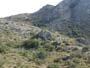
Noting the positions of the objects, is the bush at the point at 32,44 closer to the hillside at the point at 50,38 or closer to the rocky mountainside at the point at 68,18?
the hillside at the point at 50,38

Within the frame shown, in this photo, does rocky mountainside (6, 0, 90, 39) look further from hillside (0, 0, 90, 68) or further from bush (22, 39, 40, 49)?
bush (22, 39, 40, 49)

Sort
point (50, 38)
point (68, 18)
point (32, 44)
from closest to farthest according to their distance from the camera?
point (32, 44)
point (50, 38)
point (68, 18)

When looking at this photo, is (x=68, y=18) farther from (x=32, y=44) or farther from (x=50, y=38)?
(x=32, y=44)

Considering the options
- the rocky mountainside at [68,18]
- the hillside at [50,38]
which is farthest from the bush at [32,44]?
the rocky mountainside at [68,18]

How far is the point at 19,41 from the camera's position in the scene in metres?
77.5

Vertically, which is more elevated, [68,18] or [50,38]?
[68,18]

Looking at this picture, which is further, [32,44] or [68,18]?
[68,18]

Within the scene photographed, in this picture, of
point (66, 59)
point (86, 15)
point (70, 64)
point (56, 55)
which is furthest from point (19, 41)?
point (86, 15)

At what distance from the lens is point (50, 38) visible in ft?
260

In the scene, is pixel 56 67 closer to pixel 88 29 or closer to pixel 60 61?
pixel 60 61

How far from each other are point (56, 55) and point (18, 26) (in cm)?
4277

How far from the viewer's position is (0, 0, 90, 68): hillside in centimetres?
5084

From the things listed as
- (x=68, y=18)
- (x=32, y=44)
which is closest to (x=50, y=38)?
(x=32, y=44)

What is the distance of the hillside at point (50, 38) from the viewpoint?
5084cm
